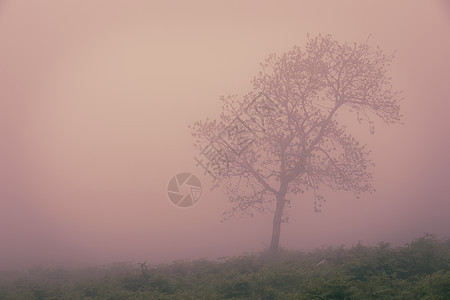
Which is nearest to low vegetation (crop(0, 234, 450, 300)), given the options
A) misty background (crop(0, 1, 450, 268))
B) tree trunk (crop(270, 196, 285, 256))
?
tree trunk (crop(270, 196, 285, 256))

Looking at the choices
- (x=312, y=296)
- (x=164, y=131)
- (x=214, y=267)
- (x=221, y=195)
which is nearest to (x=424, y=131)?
(x=221, y=195)

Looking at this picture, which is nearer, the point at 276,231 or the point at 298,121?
the point at 276,231

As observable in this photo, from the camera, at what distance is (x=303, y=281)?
16.4 meters

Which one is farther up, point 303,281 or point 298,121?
point 298,121

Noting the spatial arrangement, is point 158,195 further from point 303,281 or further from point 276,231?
point 303,281

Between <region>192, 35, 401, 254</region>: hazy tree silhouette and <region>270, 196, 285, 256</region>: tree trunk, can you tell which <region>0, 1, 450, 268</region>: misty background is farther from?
<region>192, 35, 401, 254</region>: hazy tree silhouette

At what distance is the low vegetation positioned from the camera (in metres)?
13.2

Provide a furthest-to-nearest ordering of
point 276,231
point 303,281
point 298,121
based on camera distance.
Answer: point 298,121, point 276,231, point 303,281

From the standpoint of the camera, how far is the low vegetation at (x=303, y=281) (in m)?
13.2

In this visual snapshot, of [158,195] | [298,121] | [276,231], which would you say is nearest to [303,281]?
[276,231]

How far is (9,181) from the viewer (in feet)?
265

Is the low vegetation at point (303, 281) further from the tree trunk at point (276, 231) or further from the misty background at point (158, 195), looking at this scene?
the misty background at point (158, 195)

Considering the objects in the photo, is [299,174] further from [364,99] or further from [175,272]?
[175,272]

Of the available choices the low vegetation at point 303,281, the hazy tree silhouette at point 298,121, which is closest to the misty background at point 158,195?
the hazy tree silhouette at point 298,121
